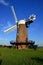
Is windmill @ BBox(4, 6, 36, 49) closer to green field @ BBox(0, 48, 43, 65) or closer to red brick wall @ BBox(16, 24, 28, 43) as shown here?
red brick wall @ BBox(16, 24, 28, 43)

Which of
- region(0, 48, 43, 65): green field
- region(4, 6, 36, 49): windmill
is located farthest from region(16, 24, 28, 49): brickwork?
region(0, 48, 43, 65): green field

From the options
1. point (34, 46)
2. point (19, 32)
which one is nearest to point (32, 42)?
point (34, 46)

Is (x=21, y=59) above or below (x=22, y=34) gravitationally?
below

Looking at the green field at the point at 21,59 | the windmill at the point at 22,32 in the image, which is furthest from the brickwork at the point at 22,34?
the green field at the point at 21,59

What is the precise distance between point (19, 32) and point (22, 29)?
1.08m

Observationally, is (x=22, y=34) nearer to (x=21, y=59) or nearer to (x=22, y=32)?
(x=22, y=32)

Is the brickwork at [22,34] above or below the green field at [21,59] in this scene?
above

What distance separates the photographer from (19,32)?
4697 centimetres

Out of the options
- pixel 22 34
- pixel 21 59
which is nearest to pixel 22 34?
pixel 22 34

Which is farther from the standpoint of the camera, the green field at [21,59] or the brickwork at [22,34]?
the brickwork at [22,34]

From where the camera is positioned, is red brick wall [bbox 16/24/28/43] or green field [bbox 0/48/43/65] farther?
red brick wall [bbox 16/24/28/43]

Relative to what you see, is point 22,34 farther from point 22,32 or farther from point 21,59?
point 21,59

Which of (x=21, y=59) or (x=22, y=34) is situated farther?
(x=22, y=34)

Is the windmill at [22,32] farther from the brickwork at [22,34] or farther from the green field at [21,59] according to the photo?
the green field at [21,59]
